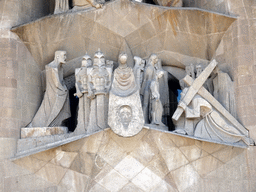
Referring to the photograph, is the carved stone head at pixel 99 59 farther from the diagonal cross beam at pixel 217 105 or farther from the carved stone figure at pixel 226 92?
the carved stone figure at pixel 226 92

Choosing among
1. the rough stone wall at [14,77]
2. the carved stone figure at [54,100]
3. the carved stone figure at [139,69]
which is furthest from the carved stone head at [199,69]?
the rough stone wall at [14,77]

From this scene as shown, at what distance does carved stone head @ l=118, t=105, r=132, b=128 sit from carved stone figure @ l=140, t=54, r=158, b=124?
31.7 inches

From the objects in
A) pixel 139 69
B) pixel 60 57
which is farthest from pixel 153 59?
pixel 60 57

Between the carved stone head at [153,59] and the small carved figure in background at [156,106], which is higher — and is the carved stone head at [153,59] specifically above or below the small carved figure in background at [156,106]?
above

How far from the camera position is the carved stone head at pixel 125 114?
1102 centimetres

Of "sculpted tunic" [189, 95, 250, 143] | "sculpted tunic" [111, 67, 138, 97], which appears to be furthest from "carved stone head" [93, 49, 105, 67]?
"sculpted tunic" [189, 95, 250, 143]

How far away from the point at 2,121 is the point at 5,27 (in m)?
2.08

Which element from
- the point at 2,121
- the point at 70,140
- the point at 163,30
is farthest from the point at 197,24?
the point at 2,121

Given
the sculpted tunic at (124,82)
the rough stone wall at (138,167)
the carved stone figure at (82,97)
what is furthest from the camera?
the carved stone figure at (82,97)

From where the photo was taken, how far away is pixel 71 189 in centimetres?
1148

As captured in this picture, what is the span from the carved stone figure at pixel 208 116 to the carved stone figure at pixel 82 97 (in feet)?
5.89

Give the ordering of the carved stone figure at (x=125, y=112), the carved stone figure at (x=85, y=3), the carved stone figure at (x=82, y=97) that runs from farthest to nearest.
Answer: the carved stone figure at (x=85, y=3)
the carved stone figure at (x=82, y=97)
the carved stone figure at (x=125, y=112)

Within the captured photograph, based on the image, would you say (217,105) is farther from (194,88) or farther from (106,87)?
(106,87)

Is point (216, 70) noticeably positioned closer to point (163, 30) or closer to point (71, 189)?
point (163, 30)
